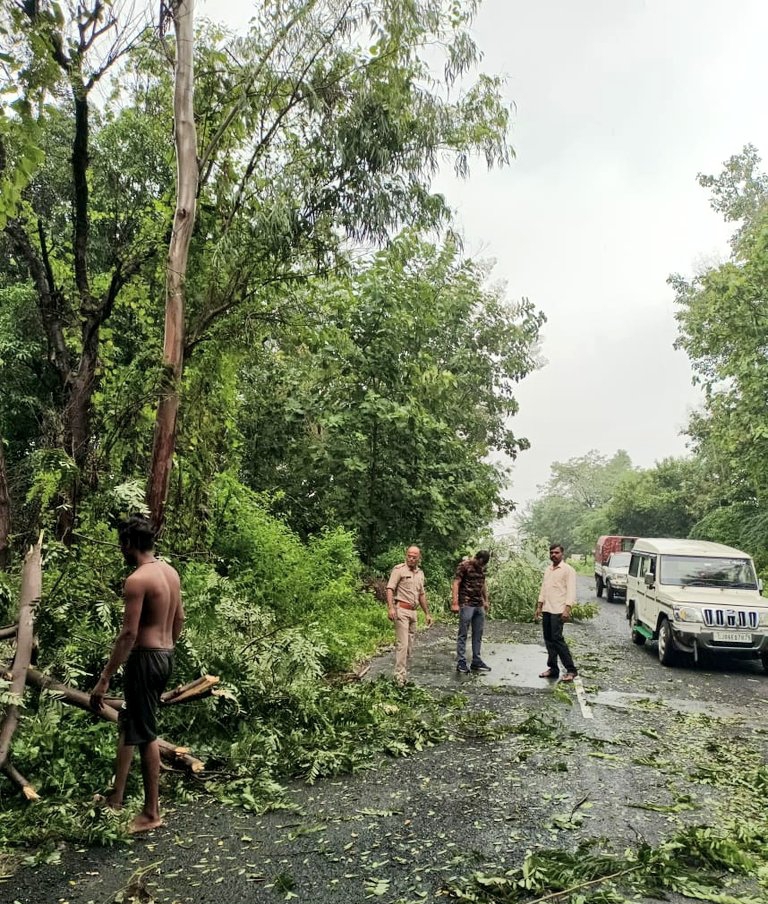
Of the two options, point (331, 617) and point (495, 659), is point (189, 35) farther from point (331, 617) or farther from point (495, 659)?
point (495, 659)

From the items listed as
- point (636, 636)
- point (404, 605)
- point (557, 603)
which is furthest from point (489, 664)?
point (636, 636)

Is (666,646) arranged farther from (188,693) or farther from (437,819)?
(188,693)

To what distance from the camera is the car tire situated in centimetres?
1149

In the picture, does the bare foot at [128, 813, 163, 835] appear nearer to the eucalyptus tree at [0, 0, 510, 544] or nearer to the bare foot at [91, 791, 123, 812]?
the bare foot at [91, 791, 123, 812]

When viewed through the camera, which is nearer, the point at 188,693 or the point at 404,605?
the point at 188,693

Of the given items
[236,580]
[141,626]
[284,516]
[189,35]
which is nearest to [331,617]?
[236,580]

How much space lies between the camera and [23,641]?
534 centimetres

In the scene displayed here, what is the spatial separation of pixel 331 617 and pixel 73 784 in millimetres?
6135

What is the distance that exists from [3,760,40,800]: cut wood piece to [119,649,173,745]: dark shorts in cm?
72

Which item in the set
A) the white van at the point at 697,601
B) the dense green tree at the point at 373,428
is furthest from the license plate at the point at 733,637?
the dense green tree at the point at 373,428

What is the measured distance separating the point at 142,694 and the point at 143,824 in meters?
0.80

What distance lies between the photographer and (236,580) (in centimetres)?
1091

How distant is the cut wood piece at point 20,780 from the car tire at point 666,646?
31.0 feet

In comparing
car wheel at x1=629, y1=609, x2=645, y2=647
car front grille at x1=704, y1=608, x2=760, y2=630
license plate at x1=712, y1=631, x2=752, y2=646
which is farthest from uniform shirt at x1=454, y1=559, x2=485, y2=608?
car wheel at x1=629, y1=609, x2=645, y2=647
